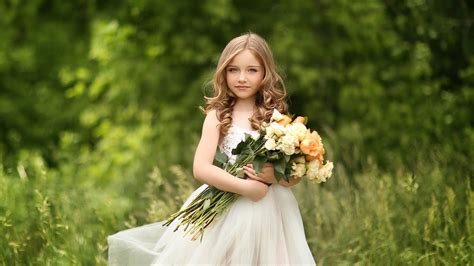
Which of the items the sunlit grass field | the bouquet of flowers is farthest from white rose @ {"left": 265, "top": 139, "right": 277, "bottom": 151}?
the sunlit grass field

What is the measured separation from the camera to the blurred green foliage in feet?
16.0

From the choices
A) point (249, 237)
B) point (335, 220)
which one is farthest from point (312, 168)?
point (335, 220)

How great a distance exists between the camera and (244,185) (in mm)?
3373

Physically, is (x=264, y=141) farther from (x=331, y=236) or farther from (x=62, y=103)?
(x=62, y=103)

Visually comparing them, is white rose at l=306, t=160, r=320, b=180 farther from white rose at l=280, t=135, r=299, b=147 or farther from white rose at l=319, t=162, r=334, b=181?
white rose at l=280, t=135, r=299, b=147

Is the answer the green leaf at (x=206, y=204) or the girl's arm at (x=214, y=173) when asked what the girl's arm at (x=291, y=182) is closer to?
the girl's arm at (x=214, y=173)

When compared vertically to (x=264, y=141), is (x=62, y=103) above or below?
below

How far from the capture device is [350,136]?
24.9 ft

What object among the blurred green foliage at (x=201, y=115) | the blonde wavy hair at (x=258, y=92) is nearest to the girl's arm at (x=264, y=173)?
the blonde wavy hair at (x=258, y=92)

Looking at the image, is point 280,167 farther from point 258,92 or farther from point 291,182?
point 258,92

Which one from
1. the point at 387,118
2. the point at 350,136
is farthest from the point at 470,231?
the point at 387,118

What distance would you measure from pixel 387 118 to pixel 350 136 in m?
0.71

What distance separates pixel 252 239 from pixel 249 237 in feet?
0.08

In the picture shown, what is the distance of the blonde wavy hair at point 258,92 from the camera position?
11.7 feet
